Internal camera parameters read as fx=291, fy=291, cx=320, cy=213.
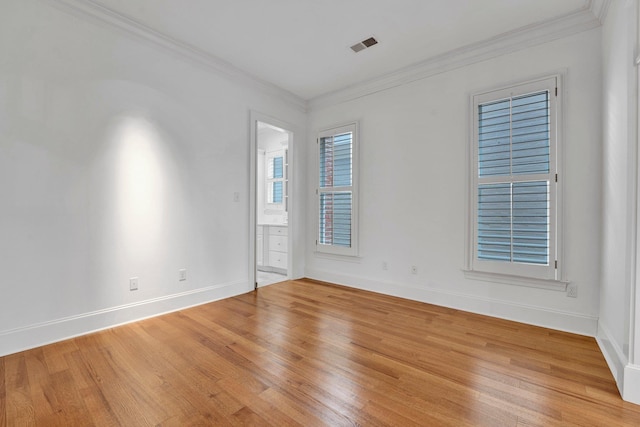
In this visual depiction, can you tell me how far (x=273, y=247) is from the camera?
17.5 ft

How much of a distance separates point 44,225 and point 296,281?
116 inches

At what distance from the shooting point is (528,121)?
2.77 metres

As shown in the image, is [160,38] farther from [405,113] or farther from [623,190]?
[623,190]

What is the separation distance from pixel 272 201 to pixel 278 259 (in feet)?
5.20

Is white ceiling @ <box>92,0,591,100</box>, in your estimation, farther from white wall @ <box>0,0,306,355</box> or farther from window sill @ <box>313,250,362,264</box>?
window sill @ <box>313,250,362,264</box>

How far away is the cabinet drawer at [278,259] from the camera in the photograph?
5.14 metres

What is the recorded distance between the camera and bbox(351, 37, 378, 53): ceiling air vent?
9.81ft

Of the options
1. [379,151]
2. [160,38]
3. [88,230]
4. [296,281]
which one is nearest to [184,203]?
[88,230]

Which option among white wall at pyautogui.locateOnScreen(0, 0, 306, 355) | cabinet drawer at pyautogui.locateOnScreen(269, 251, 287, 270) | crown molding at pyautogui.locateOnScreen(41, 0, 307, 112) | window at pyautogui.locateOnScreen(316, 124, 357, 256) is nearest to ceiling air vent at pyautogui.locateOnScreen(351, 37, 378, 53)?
window at pyautogui.locateOnScreen(316, 124, 357, 256)

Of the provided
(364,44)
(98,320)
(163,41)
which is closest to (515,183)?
(364,44)

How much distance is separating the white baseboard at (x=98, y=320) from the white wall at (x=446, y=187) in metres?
1.84

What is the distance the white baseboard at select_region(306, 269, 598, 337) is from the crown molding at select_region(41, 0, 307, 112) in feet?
9.64

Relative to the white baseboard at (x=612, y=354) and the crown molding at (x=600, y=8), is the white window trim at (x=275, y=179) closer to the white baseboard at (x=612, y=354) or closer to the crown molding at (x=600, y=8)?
the crown molding at (x=600, y=8)

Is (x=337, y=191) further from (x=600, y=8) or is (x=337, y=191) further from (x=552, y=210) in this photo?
(x=600, y=8)
